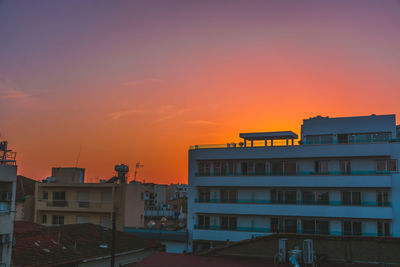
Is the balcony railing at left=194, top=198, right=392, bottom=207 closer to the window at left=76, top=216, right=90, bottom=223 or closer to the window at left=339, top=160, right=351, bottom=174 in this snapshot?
the window at left=339, top=160, right=351, bottom=174

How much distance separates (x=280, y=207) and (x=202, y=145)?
37.2 feet

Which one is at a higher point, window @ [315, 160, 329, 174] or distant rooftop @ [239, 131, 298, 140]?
distant rooftop @ [239, 131, 298, 140]

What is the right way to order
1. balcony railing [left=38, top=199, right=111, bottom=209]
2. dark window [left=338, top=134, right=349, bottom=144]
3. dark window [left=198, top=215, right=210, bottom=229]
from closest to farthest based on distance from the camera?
1. dark window [left=338, top=134, right=349, bottom=144]
2. dark window [left=198, top=215, right=210, bottom=229]
3. balcony railing [left=38, top=199, right=111, bottom=209]

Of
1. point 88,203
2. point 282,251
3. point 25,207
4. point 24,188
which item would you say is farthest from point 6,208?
point 24,188

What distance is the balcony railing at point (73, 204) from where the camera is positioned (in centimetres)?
5212

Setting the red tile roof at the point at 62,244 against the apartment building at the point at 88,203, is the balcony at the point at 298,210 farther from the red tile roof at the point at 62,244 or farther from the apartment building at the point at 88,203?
the red tile roof at the point at 62,244

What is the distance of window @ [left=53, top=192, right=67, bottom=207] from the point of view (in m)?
54.3

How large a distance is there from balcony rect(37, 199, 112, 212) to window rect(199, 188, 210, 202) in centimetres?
1076

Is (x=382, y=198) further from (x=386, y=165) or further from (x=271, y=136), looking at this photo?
(x=271, y=136)

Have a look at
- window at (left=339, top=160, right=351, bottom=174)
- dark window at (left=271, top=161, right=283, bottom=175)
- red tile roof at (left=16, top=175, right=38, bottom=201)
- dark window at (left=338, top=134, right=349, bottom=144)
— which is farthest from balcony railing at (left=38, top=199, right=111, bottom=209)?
dark window at (left=338, top=134, right=349, bottom=144)

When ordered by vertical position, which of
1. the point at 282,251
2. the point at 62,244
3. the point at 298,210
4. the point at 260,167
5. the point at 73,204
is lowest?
the point at 62,244

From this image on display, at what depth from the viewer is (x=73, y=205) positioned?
5347 cm

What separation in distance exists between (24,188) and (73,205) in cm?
1367

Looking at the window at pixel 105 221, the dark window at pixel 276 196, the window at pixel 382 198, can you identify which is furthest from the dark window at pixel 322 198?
the window at pixel 105 221
